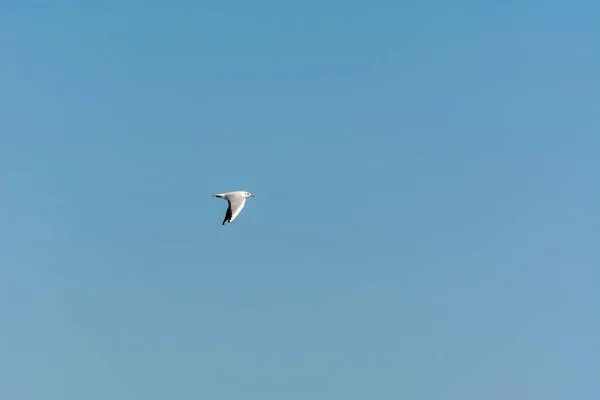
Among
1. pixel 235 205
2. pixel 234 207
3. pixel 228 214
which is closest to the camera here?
pixel 228 214

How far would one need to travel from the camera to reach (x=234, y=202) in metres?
85.3

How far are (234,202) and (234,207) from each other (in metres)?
0.78

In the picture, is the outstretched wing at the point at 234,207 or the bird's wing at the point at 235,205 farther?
the bird's wing at the point at 235,205

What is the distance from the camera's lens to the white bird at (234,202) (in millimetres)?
83562

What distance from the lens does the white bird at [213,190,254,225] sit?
274 ft

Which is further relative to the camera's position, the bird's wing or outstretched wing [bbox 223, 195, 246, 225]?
the bird's wing

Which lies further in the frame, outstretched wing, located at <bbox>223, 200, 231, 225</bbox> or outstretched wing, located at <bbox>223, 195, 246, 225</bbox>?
outstretched wing, located at <bbox>223, 195, 246, 225</bbox>

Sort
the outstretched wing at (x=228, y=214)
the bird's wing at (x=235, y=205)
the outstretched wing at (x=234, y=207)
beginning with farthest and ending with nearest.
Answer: the bird's wing at (x=235, y=205) < the outstretched wing at (x=234, y=207) < the outstretched wing at (x=228, y=214)

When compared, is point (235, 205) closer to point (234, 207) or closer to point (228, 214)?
point (234, 207)

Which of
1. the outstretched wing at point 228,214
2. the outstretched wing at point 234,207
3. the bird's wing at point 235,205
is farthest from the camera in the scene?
the bird's wing at point 235,205

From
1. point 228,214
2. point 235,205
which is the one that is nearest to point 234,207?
point 235,205

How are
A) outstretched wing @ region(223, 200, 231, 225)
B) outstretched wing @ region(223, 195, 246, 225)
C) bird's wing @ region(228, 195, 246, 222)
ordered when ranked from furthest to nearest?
bird's wing @ region(228, 195, 246, 222) → outstretched wing @ region(223, 195, 246, 225) → outstretched wing @ region(223, 200, 231, 225)

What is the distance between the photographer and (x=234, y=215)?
83750 mm

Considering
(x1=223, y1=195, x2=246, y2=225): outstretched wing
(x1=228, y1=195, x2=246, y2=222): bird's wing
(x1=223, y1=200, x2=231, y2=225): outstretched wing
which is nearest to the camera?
(x1=223, y1=200, x2=231, y2=225): outstretched wing
